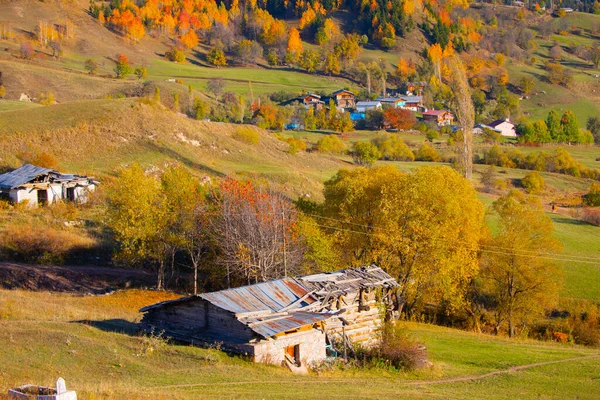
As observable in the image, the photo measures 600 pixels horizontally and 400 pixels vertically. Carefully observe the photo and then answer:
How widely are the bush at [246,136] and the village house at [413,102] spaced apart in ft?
260

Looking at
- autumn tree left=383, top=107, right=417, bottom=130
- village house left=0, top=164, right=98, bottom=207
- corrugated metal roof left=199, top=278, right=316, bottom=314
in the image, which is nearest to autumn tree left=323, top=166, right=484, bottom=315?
corrugated metal roof left=199, top=278, right=316, bottom=314

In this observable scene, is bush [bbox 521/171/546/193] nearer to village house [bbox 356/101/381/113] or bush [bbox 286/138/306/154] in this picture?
bush [bbox 286/138/306/154]

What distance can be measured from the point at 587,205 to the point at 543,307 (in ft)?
135

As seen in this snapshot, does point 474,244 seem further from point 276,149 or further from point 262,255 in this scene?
point 276,149

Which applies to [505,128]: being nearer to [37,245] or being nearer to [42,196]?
[42,196]

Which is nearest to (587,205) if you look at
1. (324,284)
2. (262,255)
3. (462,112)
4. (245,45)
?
(462,112)

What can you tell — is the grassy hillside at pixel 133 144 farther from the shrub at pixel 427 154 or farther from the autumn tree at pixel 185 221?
the shrub at pixel 427 154

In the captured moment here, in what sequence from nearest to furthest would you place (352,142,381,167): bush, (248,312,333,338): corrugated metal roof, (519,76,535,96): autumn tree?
(248,312,333,338): corrugated metal roof < (352,142,381,167): bush < (519,76,535,96): autumn tree

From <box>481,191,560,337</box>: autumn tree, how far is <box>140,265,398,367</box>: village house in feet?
49.4

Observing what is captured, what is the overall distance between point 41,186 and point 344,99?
11157 centimetres

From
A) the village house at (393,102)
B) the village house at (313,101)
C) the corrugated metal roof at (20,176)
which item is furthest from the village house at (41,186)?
the village house at (393,102)

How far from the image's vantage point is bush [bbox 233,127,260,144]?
280 ft

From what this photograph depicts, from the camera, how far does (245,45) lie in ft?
653

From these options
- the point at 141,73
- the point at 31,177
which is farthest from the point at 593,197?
the point at 141,73
